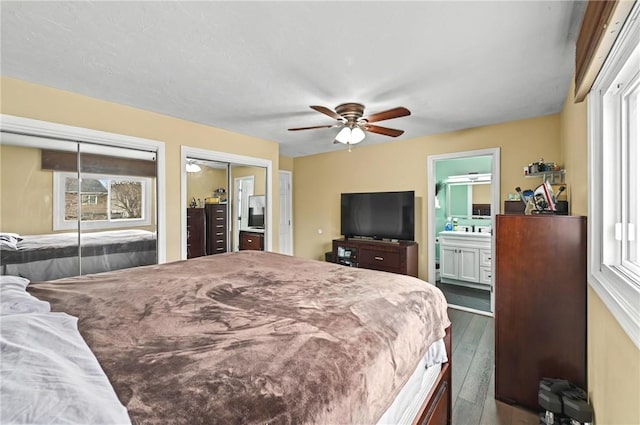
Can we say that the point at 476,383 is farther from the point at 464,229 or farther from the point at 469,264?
the point at 464,229

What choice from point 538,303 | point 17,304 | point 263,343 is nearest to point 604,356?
point 538,303

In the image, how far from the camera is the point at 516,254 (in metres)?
1.98

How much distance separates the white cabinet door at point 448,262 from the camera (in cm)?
467

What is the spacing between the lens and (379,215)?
14.5 ft

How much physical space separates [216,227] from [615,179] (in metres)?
3.97

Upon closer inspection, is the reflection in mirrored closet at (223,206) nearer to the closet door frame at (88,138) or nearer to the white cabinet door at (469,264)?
the closet door frame at (88,138)

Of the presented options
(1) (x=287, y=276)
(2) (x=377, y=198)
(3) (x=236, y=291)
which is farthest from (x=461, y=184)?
(3) (x=236, y=291)

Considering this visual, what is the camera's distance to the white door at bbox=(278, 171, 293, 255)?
577 cm

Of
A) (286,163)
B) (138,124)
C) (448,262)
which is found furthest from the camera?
(286,163)

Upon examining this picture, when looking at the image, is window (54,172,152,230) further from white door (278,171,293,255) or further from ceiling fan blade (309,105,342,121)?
white door (278,171,293,255)

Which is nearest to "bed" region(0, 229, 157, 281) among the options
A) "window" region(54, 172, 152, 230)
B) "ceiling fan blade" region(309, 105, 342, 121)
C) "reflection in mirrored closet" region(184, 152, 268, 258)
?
"window" region(54, 172, 152, 230)

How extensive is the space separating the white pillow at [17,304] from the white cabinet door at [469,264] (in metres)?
4.88

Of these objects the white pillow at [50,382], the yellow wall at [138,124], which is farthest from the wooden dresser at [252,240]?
the white pillow at [50,382]

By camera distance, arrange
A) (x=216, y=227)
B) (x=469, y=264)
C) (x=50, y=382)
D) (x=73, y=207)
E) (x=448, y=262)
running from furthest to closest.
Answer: (x=448, y=262)
(x=469, y=264)
(x=216, y=227)
(x=73, y=207)
(x=50, y=382)
